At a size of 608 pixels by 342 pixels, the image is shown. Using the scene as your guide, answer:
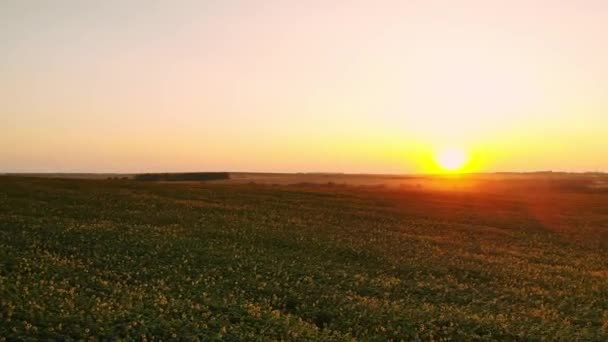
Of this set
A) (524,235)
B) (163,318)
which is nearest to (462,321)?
(163,318)

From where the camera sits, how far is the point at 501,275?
1116 inches

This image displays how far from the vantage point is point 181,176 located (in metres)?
123

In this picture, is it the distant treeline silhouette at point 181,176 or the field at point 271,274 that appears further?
the distant treeline silhouette at point 181,176

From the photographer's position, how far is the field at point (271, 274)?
17438 mm

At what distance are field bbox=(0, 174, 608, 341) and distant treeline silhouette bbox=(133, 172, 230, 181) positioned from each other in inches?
2696

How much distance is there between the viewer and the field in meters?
17.4

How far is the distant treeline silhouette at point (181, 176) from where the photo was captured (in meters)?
115

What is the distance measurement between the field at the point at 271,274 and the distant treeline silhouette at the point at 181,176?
2696 inches

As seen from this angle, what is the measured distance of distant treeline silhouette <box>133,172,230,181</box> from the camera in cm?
11519

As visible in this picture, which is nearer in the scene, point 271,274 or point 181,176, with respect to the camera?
point 271,274

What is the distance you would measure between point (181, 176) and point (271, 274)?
101242 millimetres

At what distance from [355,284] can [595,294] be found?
35.3ft

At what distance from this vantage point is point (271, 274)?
24.5m

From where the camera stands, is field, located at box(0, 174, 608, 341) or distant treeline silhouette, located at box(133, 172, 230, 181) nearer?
field, located at box(0, 174, 608, 341)
